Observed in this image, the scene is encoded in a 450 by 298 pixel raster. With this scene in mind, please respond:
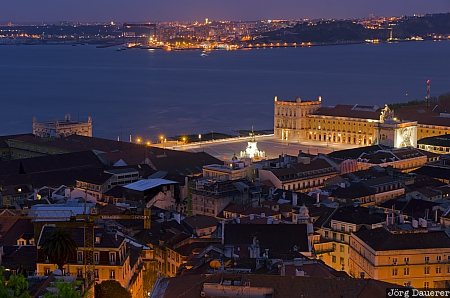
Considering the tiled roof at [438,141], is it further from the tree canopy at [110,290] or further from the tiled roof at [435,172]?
the tree canopy at [110,290]

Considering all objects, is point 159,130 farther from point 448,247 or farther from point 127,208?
point 448,247

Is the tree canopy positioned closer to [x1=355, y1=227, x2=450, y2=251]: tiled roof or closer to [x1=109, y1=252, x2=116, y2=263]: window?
[x1=109, y1=252, x2=116, y2=263]: window

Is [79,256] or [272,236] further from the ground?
[79,256]

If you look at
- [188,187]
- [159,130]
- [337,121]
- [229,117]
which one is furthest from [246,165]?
[229,117]

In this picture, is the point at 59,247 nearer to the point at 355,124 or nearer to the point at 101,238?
the point at 101,238

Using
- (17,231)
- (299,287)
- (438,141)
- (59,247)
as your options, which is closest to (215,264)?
(59,247)

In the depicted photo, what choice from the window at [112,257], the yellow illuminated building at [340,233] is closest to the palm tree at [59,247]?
the window at [112,257]
